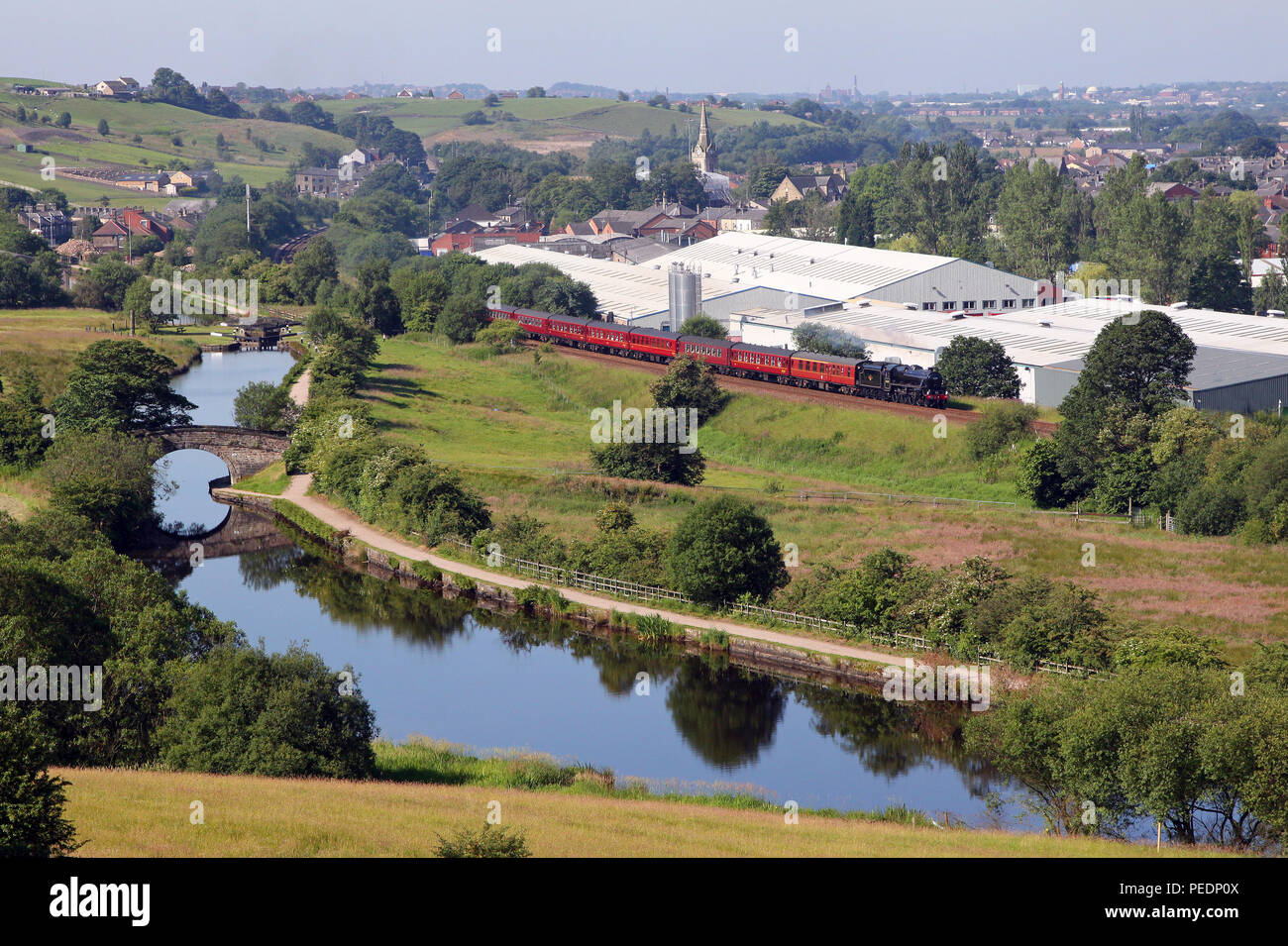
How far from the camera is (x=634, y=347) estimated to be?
79.3m

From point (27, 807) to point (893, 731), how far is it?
879 inches

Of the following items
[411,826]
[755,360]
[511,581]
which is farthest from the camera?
[755,360]

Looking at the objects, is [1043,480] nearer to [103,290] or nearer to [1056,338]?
[1056,338]

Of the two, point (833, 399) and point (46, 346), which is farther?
point (46, 346)

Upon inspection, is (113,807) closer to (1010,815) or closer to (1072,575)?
(1010,815)

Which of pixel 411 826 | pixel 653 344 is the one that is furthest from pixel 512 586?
pixel 653 344

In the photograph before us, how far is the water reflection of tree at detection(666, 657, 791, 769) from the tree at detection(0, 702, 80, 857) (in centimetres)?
1776

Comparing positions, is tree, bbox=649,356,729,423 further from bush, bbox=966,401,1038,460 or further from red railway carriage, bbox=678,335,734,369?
bush, bbox=966,401,1038,460

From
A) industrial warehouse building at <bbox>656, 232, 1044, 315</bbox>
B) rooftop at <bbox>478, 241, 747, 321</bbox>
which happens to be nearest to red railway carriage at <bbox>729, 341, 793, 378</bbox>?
industrial warehouse building at <bbox>656, 232, 1044, 315</bbox>

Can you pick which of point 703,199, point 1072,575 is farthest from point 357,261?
point 1072,575

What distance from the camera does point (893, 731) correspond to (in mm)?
35156

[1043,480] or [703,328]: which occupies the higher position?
[703,328]

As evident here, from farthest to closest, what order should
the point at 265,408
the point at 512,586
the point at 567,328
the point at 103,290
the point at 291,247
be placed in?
the point at 291,247
the point at 103,290
the point at 567,328
the point at 265,408
the point at 512,586

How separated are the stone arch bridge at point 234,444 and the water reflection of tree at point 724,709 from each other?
95.6 feet
